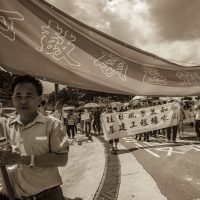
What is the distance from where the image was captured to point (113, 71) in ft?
8.33

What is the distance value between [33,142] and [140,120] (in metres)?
11.6

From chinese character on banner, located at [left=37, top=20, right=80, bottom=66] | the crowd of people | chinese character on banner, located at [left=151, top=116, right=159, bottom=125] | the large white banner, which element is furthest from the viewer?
chinese character on banner, located at [left=151, top=116, right=159, bottom=125]

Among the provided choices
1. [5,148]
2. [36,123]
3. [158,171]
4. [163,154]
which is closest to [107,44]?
[36,123]

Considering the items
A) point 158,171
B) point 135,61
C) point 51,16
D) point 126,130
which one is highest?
point 51,16

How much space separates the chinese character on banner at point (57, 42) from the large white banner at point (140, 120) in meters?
10.3

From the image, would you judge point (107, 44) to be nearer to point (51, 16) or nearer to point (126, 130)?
point (51, 16)

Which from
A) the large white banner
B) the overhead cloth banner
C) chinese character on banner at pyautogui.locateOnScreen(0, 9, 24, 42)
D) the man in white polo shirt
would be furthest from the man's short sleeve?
the large white banner

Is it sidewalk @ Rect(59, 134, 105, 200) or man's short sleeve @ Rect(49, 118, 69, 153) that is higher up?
man's short sleeve @ Rect(49, 118, 69, 153)

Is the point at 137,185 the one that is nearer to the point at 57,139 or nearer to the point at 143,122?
the point at 57,139

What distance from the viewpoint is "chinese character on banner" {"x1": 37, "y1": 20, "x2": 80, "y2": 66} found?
2.41 metres

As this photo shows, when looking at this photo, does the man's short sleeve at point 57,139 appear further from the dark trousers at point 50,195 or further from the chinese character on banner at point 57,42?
the chinese character on banner at point 57,42

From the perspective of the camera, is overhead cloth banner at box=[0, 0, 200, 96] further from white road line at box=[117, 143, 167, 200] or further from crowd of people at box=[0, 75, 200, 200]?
white road line at box=[117, 143, 167, 200]

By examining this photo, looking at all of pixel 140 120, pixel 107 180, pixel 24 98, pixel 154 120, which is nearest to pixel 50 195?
pixel 24 98

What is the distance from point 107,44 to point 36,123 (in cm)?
86
